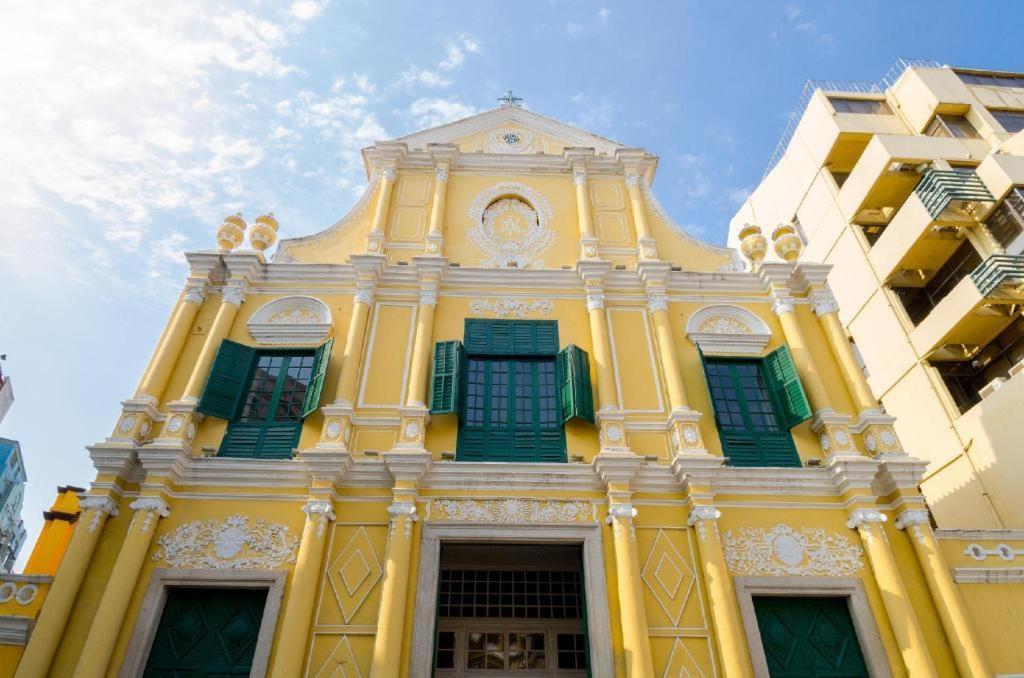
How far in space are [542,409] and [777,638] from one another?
4.98 metres

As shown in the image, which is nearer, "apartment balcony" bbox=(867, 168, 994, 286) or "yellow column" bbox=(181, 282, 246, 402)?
"yellow column" bbox=(181, 282, 246, 402)

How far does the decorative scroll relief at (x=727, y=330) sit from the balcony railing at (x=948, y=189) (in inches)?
365

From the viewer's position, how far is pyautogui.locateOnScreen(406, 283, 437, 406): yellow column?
10.8 meters

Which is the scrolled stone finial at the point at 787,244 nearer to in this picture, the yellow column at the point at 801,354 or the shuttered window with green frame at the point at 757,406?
the yellow column at the point at 801,354

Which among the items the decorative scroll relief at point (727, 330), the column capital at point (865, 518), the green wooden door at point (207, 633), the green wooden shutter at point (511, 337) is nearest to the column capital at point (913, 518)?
the column capital at point (865, 518)

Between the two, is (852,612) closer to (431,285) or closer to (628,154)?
(431,285)

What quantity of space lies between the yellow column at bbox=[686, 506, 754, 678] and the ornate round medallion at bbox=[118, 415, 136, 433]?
355 inches

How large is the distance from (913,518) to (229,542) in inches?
412

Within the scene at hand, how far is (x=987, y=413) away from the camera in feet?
51.8

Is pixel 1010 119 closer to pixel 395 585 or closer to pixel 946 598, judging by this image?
pixel 946 598

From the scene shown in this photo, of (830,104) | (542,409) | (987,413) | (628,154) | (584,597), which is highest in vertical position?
(830,104)

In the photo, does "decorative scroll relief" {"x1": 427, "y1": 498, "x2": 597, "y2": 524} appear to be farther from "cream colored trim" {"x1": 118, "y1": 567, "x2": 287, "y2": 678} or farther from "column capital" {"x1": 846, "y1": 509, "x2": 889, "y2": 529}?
"column capital" {"x1": 846, "y1": 509, "x2": 889, "y2": 529}

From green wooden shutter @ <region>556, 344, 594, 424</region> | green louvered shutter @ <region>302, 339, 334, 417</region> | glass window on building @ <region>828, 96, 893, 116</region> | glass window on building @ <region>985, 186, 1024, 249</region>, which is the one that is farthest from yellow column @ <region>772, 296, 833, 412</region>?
glass window on building @ <region>828, 96, 893, 116</region>

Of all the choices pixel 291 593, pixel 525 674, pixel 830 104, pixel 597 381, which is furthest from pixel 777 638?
pixel 830 104
